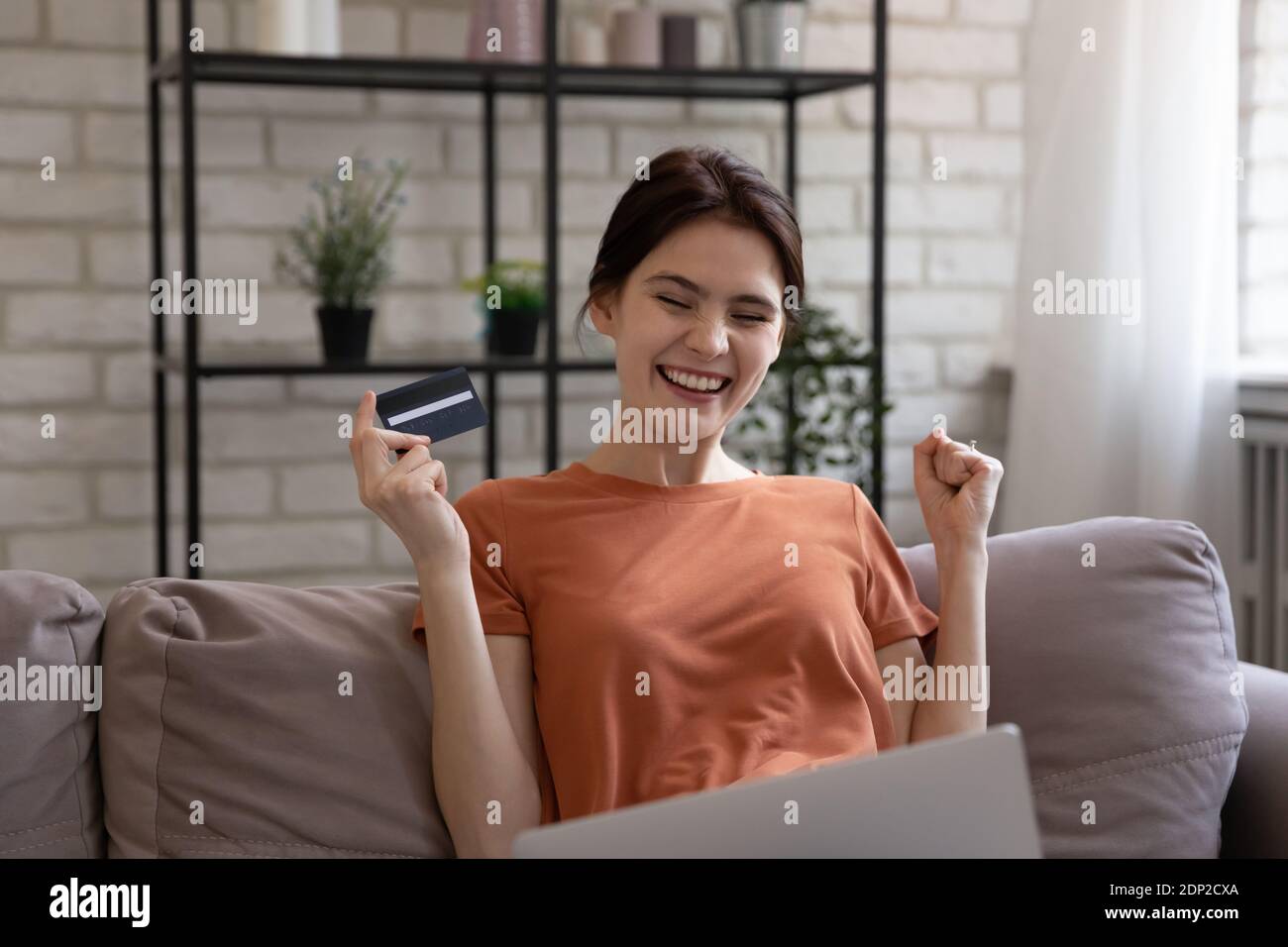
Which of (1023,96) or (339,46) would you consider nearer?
(339,46)

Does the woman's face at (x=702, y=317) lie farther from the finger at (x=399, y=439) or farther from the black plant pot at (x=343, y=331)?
the black plant pot at (x=343, y=331)

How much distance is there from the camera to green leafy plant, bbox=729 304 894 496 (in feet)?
8.35

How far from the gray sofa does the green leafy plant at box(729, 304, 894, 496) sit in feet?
3.27

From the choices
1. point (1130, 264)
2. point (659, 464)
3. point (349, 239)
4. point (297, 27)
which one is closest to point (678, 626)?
point (659, 464)

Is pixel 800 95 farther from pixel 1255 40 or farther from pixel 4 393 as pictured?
pixel 4 393

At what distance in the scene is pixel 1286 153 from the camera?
2479 millimetres

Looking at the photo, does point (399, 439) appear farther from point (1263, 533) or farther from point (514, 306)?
point (1263, 533)

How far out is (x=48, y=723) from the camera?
123 centimetres

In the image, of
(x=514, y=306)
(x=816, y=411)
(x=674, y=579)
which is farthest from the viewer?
(x=816, y=411)

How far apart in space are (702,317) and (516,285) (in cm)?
105

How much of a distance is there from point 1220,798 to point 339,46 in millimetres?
1878

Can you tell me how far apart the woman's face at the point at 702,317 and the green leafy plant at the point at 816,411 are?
101 centimetres

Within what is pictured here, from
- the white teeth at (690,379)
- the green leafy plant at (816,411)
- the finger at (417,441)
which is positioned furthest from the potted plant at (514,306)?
the finger at (417,441)
